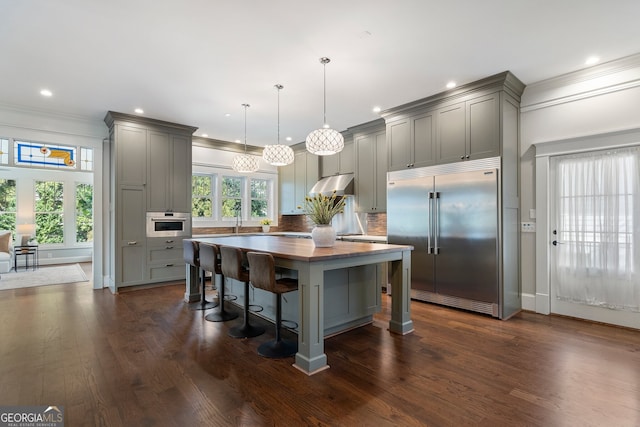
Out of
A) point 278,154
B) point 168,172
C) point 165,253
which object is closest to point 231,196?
point 168,172

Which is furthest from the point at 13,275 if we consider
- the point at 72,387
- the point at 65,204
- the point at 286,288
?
the point at 286,288

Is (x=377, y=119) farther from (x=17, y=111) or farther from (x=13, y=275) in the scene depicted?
(x=13, y=275)

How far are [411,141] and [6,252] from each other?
340 inches

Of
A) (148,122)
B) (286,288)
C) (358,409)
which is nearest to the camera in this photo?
(358,409)

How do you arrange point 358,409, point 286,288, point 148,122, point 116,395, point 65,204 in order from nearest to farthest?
point 358,409
point 116,395
point 286,288
point 148,122
point 65,204

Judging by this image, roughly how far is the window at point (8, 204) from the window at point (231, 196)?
18.0 feet

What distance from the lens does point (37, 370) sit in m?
2.42

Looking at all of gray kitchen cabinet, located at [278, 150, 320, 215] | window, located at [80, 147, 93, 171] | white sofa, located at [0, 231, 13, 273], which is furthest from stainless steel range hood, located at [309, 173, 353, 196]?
white sofa, located at [0, 231, 13, 273]

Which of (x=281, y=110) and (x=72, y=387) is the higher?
(x=281, y=110)

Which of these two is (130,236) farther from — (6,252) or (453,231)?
(453,231)

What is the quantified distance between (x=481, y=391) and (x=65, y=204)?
10.2 metres

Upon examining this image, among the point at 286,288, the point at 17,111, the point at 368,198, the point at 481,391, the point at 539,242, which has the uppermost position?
the point at 17,111

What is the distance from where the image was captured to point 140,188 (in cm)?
523

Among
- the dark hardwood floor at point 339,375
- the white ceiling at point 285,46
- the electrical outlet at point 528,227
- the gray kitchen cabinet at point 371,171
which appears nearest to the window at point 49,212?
the white ceiling at point 285,46
